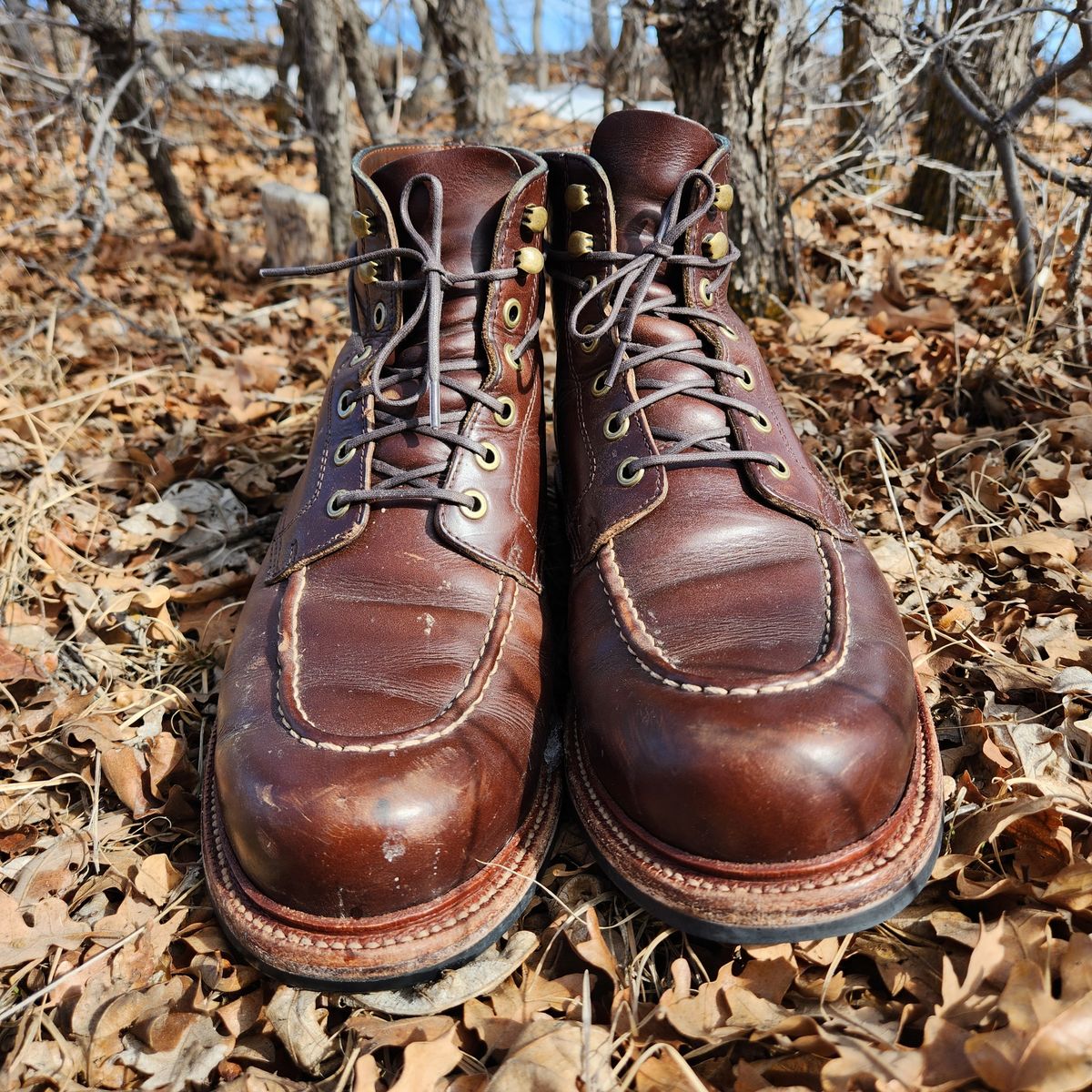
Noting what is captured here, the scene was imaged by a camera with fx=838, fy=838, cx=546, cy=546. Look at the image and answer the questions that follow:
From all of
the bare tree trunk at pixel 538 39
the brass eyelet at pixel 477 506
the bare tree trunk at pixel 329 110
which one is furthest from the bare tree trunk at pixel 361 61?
the bare tree trunk at pixel 538 39

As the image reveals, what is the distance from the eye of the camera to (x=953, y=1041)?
1.22 meters

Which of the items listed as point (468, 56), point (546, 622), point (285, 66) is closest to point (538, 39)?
point (285, 66)

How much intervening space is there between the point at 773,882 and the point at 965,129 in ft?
13.6

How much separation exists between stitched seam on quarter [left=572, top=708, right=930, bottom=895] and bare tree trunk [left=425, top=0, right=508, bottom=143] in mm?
6040

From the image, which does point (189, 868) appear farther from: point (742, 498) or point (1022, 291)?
point (1022, 291)

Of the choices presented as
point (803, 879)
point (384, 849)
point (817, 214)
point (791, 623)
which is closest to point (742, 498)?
point (791, 623)

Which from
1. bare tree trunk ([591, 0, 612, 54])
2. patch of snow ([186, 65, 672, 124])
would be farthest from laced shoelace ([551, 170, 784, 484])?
bare tree trunk ([591, 0, 612, 54])

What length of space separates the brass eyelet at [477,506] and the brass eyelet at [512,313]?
0.47 m

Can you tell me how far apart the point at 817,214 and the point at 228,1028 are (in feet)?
14.7

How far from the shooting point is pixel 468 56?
6.58 m

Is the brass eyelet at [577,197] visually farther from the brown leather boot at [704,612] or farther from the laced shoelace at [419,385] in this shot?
the laced shoelace at [419,385]

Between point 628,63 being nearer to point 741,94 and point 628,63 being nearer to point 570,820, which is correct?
point 741,94

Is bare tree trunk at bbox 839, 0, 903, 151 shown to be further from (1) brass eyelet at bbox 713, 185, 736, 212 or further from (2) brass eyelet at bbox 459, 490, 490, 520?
(2) brass eyelet at bbox 459, 490, 490, 520

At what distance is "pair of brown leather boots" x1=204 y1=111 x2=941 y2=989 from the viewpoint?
1395mm
